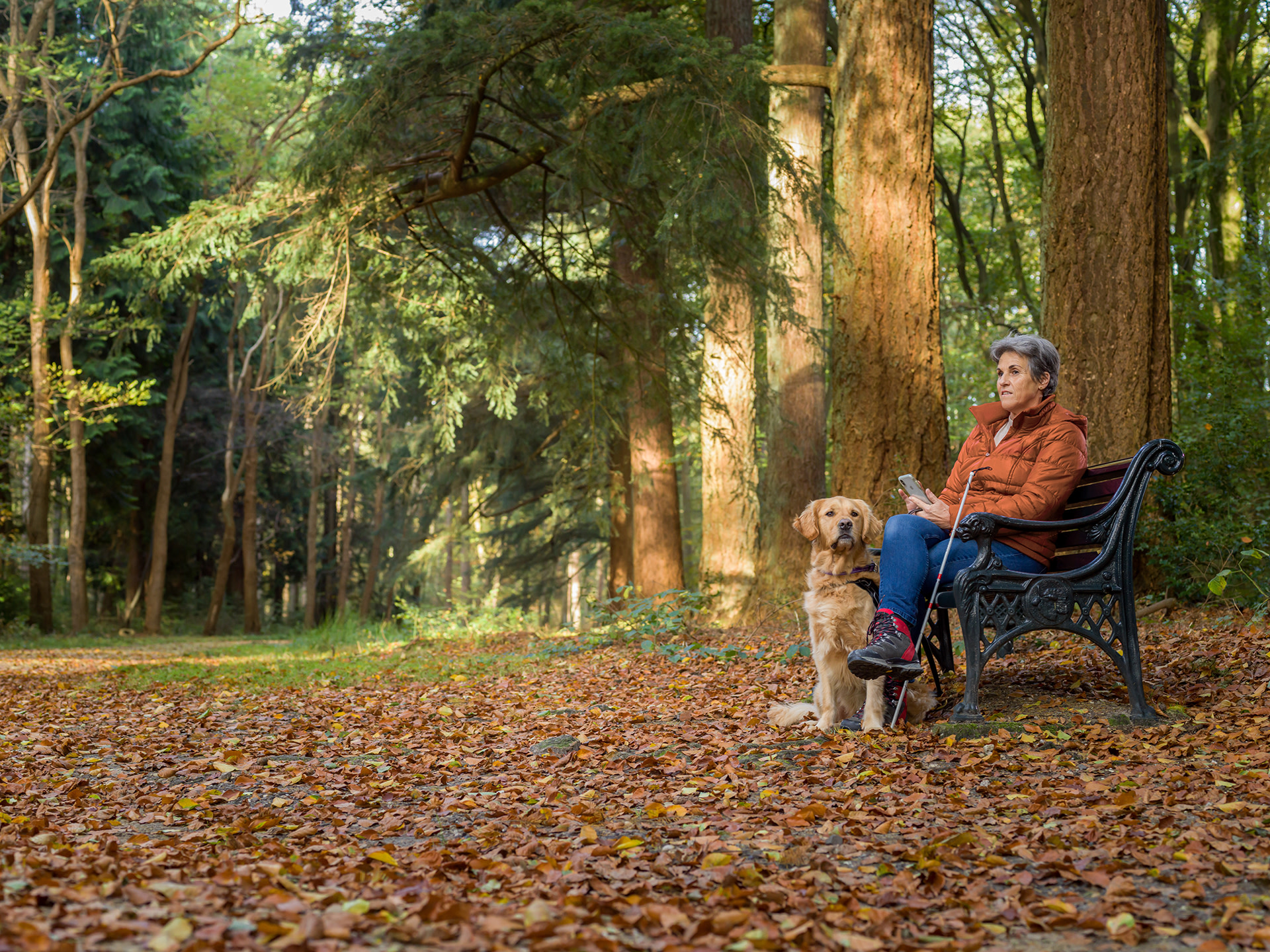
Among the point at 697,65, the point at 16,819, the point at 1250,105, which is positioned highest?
the point at 1250,105

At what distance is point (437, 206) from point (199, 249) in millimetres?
2520

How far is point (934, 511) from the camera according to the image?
4.75m

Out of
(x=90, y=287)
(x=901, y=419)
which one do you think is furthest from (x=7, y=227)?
(x=901, y=419)

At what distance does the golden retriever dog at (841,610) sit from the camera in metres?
4.82

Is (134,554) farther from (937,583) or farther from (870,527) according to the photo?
(937,583)

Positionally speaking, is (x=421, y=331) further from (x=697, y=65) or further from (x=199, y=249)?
(x=697, y=65)

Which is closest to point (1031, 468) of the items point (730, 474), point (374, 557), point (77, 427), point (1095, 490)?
point (1095, 490)

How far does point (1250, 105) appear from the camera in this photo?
48.7 feet

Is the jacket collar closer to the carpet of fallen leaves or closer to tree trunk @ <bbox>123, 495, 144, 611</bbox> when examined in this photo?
the carpet of fallen leaves

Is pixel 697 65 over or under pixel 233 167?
under

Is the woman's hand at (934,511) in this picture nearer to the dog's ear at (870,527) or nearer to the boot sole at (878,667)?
the dog's ear at (870,527)

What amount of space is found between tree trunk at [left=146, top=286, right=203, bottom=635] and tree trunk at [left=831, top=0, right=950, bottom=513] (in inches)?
720

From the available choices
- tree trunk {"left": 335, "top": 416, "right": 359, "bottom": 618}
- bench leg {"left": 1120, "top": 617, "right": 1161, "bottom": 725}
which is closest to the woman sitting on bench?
bench leg {"left": 1120, "top": 617, "right": 1161, "bottom": 725}

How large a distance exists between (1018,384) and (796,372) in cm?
569
